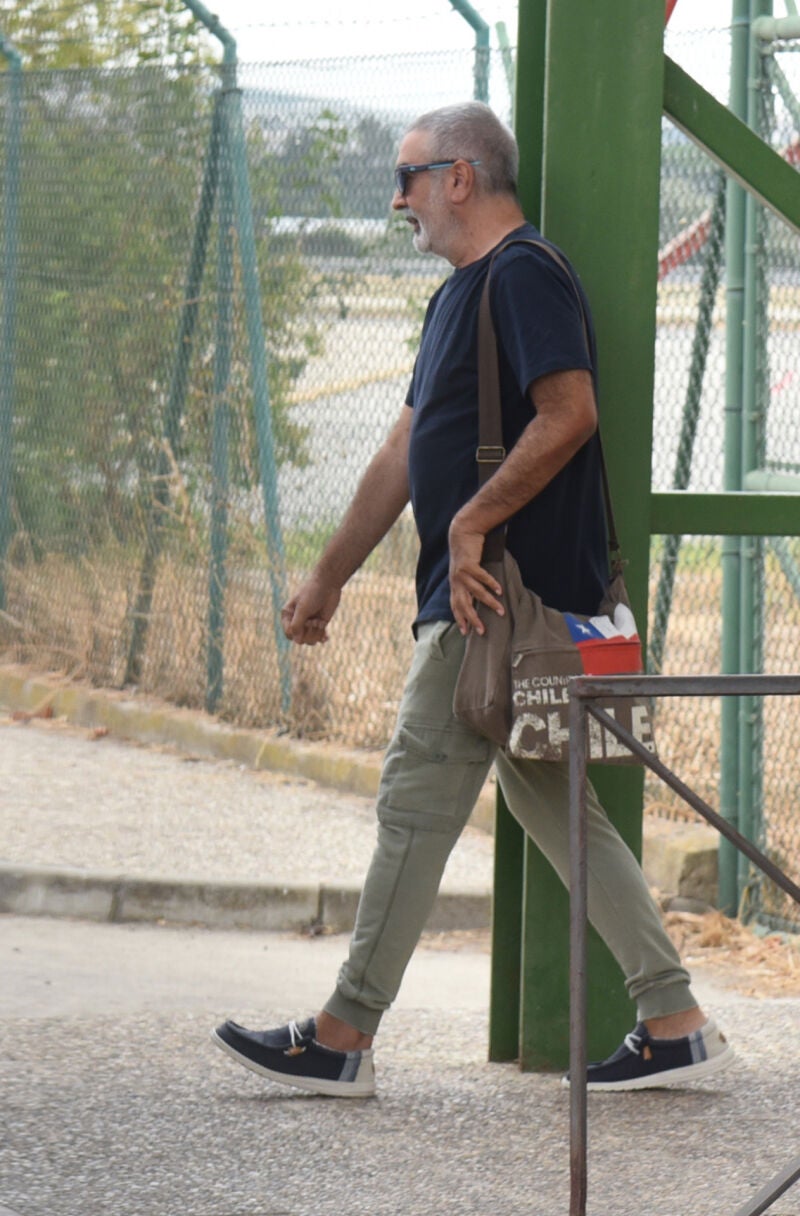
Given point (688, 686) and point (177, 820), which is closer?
point (688, 686)

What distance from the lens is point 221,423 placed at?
8.88 metres

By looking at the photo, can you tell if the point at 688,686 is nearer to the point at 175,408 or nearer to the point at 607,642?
the point at 607,642

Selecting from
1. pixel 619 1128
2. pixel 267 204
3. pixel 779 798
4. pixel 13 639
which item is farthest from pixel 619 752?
pixel 13 639

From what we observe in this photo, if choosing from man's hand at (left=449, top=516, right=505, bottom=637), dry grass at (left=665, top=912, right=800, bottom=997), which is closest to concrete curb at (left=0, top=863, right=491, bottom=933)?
dry grass at (left=665, top=912, right=800, bottom=997)

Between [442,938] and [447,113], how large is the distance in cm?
333

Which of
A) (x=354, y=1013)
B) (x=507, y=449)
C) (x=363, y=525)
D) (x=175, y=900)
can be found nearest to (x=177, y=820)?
(x=175, y=900)

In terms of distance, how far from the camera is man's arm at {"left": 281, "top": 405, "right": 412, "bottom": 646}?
4.24 metres

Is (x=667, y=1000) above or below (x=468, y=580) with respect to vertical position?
below

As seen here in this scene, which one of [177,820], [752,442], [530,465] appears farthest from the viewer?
[177,820]

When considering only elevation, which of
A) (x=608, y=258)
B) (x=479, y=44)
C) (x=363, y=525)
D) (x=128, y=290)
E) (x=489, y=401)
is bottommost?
(x=363, y=525)

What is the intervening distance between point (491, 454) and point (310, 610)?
690mm

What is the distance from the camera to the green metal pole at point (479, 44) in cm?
794

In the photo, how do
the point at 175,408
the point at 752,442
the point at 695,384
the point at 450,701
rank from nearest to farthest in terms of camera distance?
the point at 450,701
the point at 752,442
the point at 695,384
the point at 175,408

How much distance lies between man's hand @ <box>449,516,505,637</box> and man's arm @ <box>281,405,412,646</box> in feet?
1.46
